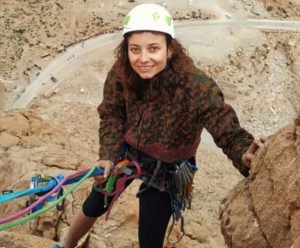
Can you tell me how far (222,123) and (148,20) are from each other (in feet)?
2.48

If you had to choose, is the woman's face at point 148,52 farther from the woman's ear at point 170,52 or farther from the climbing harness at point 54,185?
the climbing harness at point 54,185

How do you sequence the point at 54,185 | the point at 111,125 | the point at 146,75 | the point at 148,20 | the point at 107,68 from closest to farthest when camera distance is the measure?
1. the point at 148,20
2. the point at 146,75
3. the point at 54,185
4. the point at 111,125
5. the point at 107,68

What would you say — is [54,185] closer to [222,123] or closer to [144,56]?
[144,56]

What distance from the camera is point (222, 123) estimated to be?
329cm

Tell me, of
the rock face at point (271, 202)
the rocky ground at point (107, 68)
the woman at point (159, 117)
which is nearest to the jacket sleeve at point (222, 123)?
the woman at point (159, 117)

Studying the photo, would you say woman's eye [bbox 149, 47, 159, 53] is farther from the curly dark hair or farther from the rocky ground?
the rocky ground

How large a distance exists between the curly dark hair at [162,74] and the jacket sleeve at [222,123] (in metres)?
0.17

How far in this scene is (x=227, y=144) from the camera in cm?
335

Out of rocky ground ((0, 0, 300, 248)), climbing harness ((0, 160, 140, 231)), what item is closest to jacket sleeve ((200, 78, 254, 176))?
climbing harness ((0, 160, 140, 231))

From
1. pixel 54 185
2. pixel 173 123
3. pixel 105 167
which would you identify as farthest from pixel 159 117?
pixel 54 185

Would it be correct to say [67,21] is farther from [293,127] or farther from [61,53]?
[293,127]

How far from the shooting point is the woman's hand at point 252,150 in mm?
3229

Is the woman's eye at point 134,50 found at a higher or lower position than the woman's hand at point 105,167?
higher

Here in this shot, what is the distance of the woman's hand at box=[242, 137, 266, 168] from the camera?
3229 millimetres
